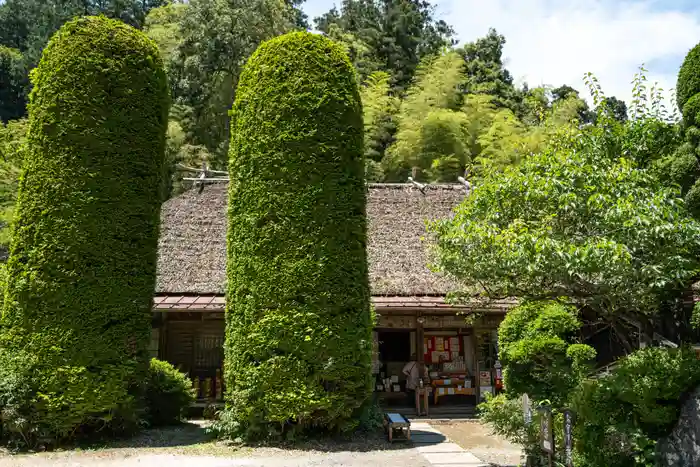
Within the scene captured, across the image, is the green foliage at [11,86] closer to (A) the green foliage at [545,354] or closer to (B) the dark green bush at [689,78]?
(A) the green foliage at [545,354]

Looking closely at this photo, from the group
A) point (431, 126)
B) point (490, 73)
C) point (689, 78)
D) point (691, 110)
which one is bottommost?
point (691, 110)

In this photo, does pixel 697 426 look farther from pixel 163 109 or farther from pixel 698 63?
pixel 163 109

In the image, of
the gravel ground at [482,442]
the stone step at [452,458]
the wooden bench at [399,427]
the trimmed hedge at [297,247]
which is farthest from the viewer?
the wooden bench at [399,427]

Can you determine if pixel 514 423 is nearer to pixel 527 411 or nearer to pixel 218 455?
pixel 527 411

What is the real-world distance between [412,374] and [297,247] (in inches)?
233

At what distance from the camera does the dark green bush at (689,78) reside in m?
5.88

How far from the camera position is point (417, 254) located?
48.0 ft

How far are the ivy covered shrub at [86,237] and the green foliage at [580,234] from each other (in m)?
5.61

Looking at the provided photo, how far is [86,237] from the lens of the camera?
9492 mm

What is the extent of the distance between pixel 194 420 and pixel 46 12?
3535cm

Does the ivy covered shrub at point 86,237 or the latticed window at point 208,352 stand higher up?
the ivy covered shrub at point 86,237

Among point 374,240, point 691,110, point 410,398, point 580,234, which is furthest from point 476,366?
point 691,110

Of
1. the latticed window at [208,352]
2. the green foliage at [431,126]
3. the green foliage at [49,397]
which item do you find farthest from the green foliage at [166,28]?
the green foliage at [49,397]

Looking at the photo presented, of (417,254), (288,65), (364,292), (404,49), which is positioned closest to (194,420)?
(364,292)
